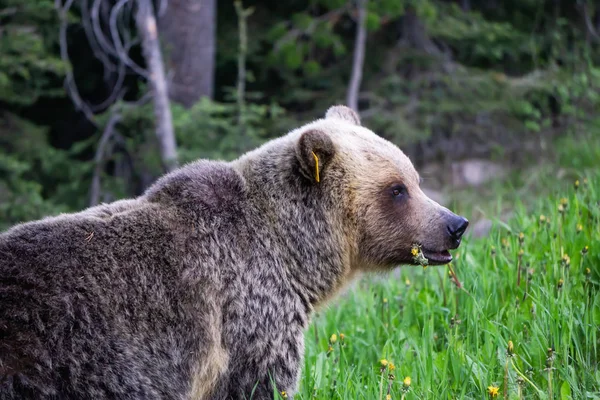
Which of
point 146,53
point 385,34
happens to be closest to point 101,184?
point 146,53

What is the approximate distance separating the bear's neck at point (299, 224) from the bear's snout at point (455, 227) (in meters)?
0.62

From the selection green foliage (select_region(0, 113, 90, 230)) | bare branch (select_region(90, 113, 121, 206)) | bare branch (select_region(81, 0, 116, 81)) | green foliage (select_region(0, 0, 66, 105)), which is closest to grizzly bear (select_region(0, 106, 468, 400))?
green foliage (select_region(0, 0, 66, 105))

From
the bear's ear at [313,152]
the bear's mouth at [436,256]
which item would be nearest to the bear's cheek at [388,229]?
the bear's mouth at [436,256]

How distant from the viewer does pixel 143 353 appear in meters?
3.30

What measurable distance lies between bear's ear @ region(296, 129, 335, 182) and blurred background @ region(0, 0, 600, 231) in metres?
5.49

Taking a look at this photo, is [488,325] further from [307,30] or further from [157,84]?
[307,30]

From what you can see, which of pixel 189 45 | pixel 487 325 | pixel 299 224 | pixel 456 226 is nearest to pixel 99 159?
pixel 189 45

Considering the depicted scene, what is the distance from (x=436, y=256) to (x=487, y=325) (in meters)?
0.51

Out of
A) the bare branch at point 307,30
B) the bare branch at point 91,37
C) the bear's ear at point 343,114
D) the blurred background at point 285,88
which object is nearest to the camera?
the bear's ear at point 343,114

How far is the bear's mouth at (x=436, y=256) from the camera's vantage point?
414 cm

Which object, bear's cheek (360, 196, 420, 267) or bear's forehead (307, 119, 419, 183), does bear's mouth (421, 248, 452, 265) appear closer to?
bear's cheek (360, 196, 420, 267)

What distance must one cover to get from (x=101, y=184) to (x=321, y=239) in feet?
25.2

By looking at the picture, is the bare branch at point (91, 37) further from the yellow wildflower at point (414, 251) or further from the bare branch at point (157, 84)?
the yellow wildflower at point (414, 251)

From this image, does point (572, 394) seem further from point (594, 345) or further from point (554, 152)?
point (554, 152)
